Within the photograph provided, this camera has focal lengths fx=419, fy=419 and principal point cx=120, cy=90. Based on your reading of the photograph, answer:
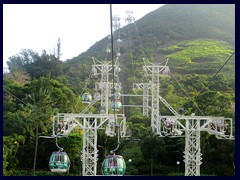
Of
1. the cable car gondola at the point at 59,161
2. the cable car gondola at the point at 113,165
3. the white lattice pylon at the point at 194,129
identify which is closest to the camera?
the cable car gondola at the point at 113,165

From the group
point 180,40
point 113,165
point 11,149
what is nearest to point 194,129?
point 113,165

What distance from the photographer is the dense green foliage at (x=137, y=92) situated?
17.0 metres

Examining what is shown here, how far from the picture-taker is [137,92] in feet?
81.2

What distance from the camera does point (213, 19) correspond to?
49.3 metres

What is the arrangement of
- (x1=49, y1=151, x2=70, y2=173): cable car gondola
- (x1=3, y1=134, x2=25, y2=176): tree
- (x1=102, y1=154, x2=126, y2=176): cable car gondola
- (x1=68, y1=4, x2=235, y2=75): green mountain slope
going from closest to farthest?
(x1=102, y1=154, x2=126, y2=176): cable car gondola
(x1=49, y1=151, x2=70, y2=173): cable car gondola
(x1=3, y1=134, x2=25, y2=176): tree
(x1=68, y1=4, x2=235, y2=75): green mountain slope

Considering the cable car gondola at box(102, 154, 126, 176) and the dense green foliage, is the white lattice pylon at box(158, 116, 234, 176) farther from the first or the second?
the cable car gondola at box(102, 154, 126, 176)

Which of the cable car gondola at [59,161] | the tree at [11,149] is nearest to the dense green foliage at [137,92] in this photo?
the tree at [11,149]

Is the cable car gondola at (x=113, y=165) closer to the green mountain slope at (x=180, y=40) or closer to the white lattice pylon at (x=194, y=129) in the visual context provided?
the white lattice pylon at (x=194, y=129)

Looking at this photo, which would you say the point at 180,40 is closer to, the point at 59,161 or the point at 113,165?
the point at 59,161

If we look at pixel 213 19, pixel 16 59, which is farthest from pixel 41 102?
pixel 213 19

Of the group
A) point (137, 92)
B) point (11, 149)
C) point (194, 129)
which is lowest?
point (11, 149)

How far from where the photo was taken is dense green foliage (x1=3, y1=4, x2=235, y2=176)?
17031 mm

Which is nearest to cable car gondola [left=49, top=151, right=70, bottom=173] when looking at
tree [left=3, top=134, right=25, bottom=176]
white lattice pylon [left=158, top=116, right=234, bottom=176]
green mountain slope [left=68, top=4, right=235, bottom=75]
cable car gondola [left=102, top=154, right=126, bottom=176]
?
cable car gondola [left=102, top=154, right=126, bottom=176]

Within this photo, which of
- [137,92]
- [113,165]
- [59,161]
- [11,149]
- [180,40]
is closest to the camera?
[113,165]
